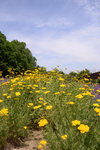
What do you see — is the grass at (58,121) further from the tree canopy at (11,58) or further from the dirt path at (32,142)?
the tree canopy at (11,58)

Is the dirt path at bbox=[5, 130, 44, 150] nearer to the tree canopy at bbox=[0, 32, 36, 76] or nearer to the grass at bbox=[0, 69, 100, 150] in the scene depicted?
the grass at bbox=[0, 69, 100, 150]

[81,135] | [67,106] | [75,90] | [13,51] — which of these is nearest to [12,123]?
[67,106]

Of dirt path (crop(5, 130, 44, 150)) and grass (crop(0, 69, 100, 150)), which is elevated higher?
grass (crop(0, 69, 100, 150))

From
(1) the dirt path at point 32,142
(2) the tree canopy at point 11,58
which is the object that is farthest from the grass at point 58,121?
(2) the tree canopy at point 11,58

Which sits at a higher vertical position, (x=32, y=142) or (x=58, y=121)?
(x=58, y=121)

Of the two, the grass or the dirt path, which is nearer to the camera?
the grass

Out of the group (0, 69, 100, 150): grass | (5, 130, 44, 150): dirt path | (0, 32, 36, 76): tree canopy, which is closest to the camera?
(0, 69, 100, 150): grass

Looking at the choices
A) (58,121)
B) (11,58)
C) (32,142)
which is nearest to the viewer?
(58,121)

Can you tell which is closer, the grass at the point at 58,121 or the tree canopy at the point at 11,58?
the grass at the point at 58,121

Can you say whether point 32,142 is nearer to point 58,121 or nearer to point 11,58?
point 58,121

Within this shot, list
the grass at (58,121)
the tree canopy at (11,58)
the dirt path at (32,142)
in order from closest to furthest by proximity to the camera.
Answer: the grass at (58,121)
the dirt path at (32,142)
the tree canopy at (11,58)

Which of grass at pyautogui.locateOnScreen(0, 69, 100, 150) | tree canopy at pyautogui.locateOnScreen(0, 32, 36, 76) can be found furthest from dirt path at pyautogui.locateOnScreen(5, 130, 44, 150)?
tree canopy at pyautogui.locateOnScreen(0, 32, 36, 76)

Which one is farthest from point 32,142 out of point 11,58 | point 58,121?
point 11,58

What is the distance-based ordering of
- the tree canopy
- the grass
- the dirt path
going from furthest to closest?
the tree canopy < the dirt path < the grass
